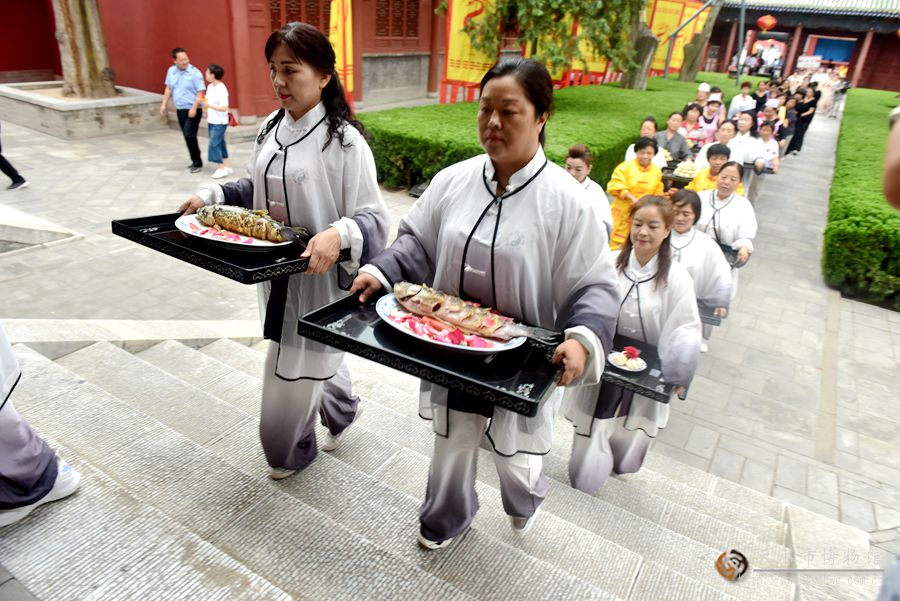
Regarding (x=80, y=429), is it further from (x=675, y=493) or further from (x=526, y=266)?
(x=675, y=493)

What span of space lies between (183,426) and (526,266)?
2.18 metres

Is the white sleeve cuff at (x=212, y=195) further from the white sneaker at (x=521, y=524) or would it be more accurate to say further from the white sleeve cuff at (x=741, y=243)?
the white sleeve cuff at (x=741, y=243)

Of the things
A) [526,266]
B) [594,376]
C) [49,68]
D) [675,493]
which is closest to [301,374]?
[526,266]

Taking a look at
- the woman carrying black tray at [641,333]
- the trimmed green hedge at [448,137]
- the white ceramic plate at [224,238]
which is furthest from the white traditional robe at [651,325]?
the trimmed green hedge at [448,137]

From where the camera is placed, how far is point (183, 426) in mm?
3176

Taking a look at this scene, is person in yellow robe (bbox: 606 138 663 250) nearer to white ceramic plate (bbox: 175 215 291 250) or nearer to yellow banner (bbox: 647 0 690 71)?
white ceramic plate (bbox: 175 215 291 250)

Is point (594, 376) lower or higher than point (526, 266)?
lower

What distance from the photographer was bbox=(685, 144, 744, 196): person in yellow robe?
21.5 feet

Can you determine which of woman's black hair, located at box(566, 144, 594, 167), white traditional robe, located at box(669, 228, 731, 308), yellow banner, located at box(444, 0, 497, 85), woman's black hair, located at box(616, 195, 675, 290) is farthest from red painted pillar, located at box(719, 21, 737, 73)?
woman's black hair, located at box(616, 195, 675, 290)

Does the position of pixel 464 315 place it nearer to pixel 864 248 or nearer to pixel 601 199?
pixel 601 199

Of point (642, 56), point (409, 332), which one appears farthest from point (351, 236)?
point (642, 56)

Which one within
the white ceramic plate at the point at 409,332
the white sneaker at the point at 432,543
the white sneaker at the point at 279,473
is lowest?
the white sneaker at the point at 279,473

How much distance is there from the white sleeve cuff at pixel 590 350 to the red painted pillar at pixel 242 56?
12.1m

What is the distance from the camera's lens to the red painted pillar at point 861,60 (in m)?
31.6
